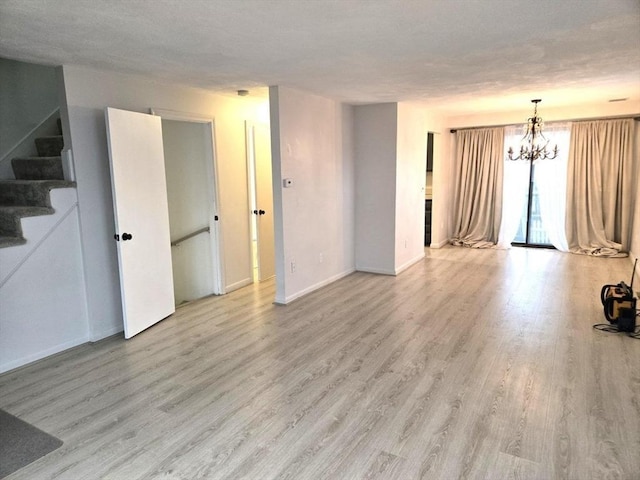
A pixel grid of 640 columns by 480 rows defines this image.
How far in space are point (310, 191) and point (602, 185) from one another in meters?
4.95

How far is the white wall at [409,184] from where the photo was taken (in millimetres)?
5699

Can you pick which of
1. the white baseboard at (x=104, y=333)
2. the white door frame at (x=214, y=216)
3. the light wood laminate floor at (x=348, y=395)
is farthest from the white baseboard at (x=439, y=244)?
the white baseboard at (x=104, y=333)

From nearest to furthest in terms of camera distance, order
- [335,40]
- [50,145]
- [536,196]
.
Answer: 1. [335,40]
2. [50,145]
3. [536,196]

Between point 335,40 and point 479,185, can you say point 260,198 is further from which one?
point 479,185

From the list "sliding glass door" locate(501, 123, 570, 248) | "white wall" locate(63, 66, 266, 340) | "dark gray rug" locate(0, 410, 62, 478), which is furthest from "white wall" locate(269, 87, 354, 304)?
"sliding glass door" locate(501, 123, 570, 248)

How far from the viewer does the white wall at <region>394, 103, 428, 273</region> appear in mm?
5699

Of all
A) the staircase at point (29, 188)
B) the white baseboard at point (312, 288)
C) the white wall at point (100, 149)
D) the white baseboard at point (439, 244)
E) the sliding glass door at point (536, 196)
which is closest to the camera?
the staircase at point (29, 188)

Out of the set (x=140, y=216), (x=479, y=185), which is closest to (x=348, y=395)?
(x=140, y=216)

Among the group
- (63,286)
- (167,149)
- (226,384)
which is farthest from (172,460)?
(167,149)

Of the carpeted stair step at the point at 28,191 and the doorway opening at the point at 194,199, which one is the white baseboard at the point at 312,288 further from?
the carpeted stair step at the point at 28,191

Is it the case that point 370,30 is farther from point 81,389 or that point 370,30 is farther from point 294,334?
point 81,389

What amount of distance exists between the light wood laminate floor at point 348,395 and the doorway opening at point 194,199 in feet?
2.24

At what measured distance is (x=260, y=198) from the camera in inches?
212

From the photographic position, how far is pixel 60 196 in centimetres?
340
